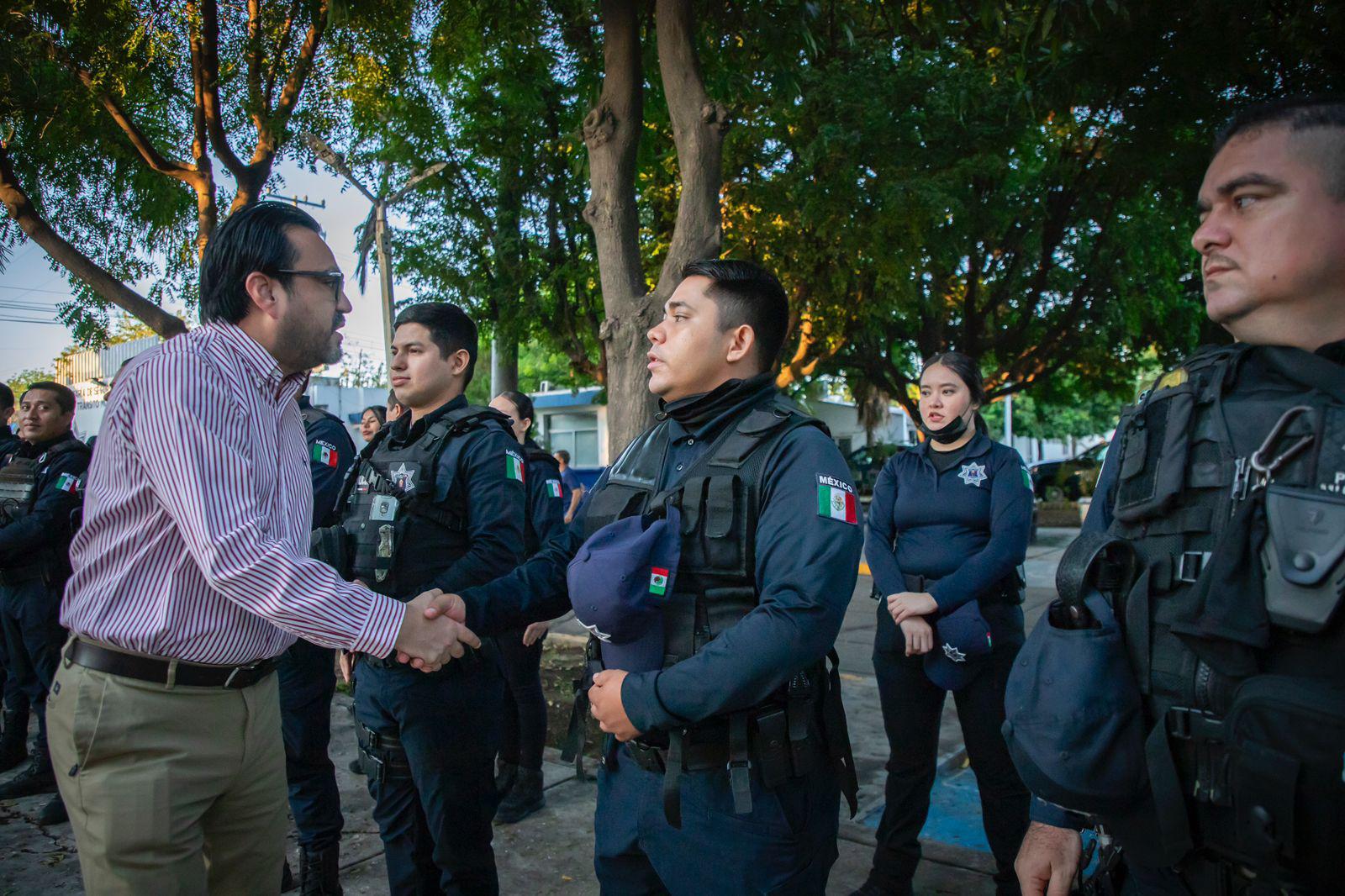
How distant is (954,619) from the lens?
3271 mm

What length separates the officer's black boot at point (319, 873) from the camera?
3.41 m

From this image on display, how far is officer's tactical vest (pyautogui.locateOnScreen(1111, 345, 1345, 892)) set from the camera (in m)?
1.21

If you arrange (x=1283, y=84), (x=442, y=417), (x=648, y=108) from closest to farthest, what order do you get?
(x=442, y=417), (x=1283, y=84), (x=648, y=108)

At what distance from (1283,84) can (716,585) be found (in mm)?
5001

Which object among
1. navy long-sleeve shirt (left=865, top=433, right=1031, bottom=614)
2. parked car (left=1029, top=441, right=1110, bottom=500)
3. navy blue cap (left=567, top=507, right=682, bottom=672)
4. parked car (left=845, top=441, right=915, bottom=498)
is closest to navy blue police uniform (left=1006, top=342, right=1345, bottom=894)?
navy blue cap (left=567, top=507, right=682, bottom=672)

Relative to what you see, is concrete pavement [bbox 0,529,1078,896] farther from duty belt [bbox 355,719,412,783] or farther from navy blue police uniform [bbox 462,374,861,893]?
navy blue police uniform [bbox 462,374,861,893]

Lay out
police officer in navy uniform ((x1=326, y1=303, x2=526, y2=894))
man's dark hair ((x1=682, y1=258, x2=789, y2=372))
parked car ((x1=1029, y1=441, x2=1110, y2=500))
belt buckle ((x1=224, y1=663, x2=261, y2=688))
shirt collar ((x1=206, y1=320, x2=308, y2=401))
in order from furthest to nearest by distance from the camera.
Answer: parked car ((x1=1029, y1=441, x2=1110, y2=500))
police officer in navy uniform ((x1=326, y1=303, x2=526, y2=894))
man's dark hair ((x1=682, y1=258, x2=789, y2=372))
shirt collar ((x1=206, y1=320, x2=308, y2=401))
belt buckle ((x1=224, y1=663, x2=261, y2=688))

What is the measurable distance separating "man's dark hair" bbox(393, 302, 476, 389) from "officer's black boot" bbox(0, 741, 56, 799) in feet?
11.1

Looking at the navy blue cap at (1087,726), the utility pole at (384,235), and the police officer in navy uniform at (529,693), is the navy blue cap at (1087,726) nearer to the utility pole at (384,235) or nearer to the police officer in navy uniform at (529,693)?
the police officer in navy uniform at (529,693)

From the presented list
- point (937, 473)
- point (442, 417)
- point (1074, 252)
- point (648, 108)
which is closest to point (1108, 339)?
point (1074, 252)

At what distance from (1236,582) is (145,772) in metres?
2.19

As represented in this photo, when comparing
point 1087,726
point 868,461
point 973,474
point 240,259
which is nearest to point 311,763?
point 240,259

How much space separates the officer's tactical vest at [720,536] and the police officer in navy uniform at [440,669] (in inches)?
45.9

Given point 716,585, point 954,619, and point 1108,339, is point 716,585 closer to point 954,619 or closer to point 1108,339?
point 954,619
